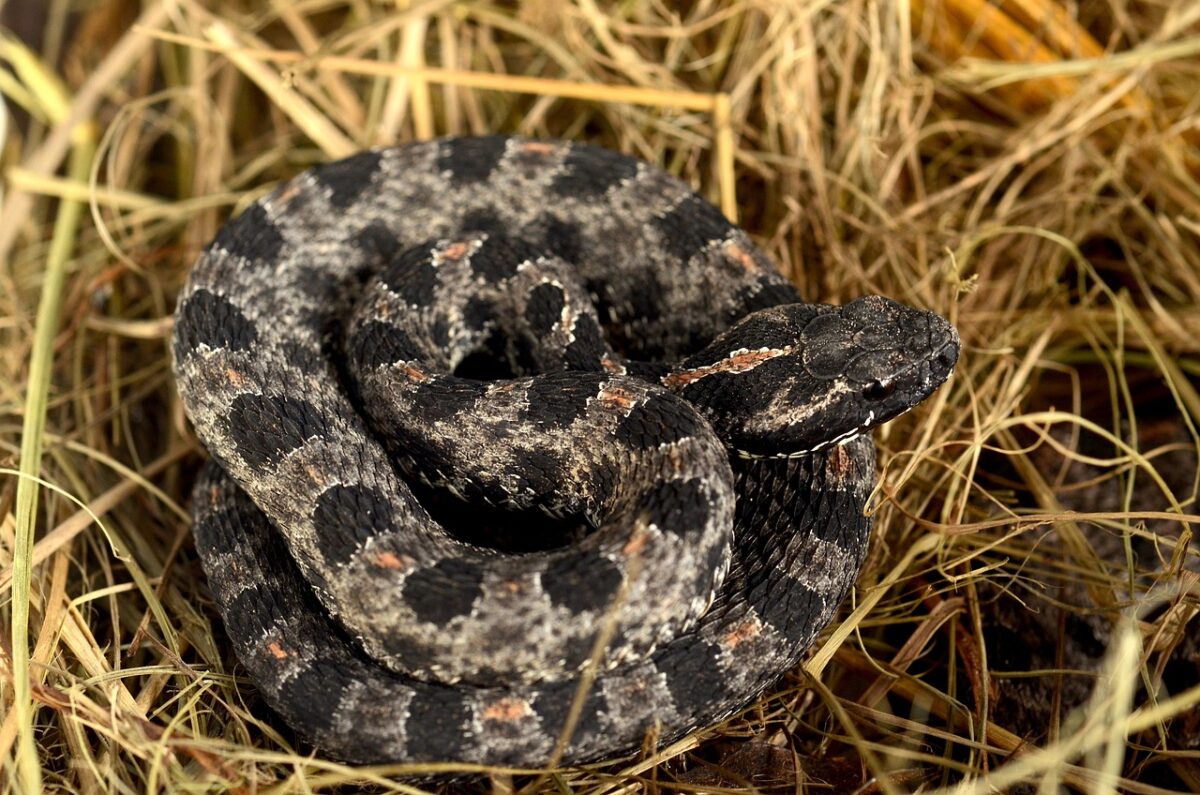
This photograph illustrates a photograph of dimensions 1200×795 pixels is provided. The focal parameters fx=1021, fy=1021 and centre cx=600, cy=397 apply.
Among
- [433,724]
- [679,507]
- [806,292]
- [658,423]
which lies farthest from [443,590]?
[806,292]

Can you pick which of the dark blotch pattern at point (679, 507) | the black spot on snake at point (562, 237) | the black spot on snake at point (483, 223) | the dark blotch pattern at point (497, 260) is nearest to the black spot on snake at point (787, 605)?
the dark blotch pattern at point (679, 507)

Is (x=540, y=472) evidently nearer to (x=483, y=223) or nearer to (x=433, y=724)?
(x=433, y=724)

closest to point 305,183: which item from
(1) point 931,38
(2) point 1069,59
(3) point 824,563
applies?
(3) point 824,563

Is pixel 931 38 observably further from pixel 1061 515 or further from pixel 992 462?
pixel 1061 515

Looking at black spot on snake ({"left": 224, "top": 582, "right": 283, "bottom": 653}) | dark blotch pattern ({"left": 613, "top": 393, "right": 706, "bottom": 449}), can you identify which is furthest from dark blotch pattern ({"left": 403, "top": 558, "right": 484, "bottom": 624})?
dark blotch pattern ({"left": 613, "top": 393, "right": 706, "bottom": 449})

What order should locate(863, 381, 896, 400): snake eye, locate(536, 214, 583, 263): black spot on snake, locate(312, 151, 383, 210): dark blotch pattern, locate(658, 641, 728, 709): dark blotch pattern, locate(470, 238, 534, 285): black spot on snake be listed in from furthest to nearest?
locate(536, 214, 583, 263): black spot on snake → locate(312, 151, 383, 210): dark blotch pattern → locate(470, 238, 534, 285): black spot on snake → locate(863, 381, 896, 400): snake eye → locate(658, 641, 728, 709): dark blotch pattern

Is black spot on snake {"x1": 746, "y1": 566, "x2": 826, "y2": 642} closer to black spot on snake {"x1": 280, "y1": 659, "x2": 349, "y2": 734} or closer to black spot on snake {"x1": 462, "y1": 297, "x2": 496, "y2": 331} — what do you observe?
black spot on snake {"x1": 280, "y1": 659, "x2": 349, "y2": 734}
